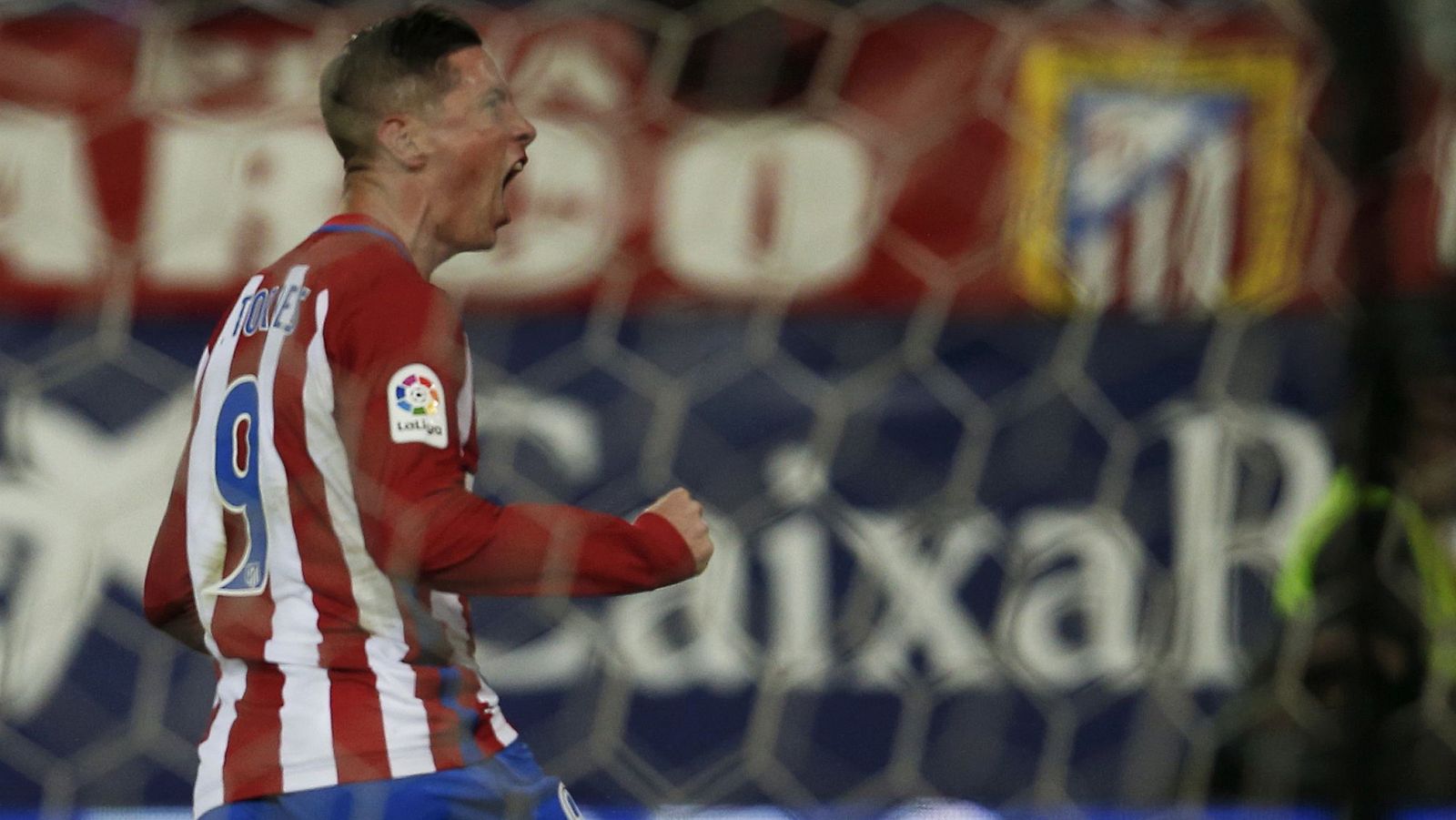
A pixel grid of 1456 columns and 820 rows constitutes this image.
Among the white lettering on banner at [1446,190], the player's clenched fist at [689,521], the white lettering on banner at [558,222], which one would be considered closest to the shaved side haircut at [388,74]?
the player's clenched fist at [689,521]

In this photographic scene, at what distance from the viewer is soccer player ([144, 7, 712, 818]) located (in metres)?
1.13

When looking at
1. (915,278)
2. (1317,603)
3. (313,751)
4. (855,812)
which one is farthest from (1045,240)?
(313,751)

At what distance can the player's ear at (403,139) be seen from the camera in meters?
1.30

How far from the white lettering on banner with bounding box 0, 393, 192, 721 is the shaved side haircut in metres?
1.44

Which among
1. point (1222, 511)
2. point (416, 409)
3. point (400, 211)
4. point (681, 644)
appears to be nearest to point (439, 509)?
point (416, 409)

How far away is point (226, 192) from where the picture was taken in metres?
2.68

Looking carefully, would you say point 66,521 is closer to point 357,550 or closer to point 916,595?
point 916,595

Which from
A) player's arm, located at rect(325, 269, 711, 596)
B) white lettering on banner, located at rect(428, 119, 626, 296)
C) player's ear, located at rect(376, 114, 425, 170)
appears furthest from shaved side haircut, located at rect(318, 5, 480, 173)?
white lettering on banner, located at rect(428, 119, 626, 296)

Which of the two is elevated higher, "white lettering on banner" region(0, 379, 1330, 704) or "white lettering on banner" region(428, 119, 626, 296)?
"white lettering on banner" region(428, 119, 626, 296)

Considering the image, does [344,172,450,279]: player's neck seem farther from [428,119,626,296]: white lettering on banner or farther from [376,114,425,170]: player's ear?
[428,119,626,296]: white lettering on banner

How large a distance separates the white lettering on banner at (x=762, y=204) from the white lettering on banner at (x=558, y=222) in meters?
0.08

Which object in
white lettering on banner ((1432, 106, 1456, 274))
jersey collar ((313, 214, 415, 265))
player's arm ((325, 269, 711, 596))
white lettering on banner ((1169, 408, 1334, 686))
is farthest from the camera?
white lettering on banner ((1169, 408, 1334, 686))

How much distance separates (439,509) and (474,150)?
31 centimetres

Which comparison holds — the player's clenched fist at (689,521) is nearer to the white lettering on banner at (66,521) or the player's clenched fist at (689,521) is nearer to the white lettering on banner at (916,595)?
the white lettering on banner at (916,595)
